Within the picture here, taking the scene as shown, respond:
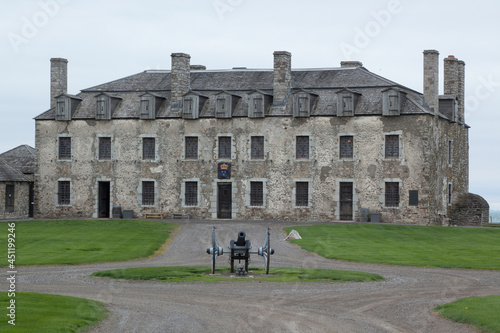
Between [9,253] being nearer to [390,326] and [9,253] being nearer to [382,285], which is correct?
[382,285]

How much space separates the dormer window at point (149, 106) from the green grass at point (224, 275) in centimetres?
2566

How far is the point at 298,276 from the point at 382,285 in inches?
117

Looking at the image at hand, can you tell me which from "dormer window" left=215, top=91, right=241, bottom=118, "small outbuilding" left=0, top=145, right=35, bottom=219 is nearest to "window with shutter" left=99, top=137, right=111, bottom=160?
"small outbuilding" left=0, top=145, right=35, bottom=219

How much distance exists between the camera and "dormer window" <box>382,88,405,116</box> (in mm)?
45469

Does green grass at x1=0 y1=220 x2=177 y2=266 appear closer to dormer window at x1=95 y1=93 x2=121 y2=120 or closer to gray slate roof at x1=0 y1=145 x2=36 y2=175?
dormer window at x1=95 y1=93 x2=121 y2=120

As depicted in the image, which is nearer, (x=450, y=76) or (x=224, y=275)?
(x=224, y=275)

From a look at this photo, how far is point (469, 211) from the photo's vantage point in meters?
51.7

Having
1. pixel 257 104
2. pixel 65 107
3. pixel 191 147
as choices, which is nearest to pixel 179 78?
pixel 191 147

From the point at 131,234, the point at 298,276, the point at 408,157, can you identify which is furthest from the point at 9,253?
the point at 408,157

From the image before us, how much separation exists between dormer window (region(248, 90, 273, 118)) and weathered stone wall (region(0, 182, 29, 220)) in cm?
1705

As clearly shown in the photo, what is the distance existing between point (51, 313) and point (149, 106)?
3513 centimetres

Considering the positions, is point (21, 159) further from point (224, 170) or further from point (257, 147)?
point (257, 147)

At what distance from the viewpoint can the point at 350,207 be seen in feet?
155

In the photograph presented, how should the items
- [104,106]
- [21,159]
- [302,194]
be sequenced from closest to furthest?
[302,194]
[104,106]
[21,159]
